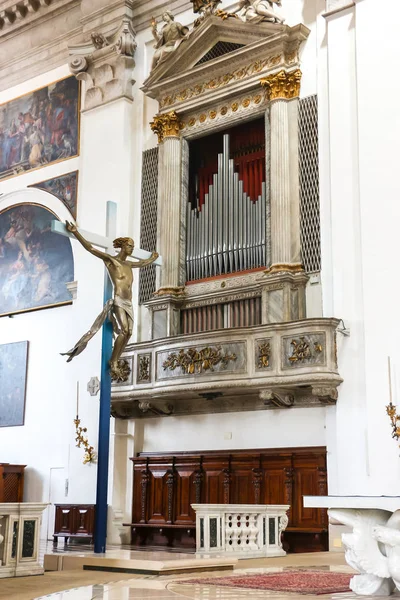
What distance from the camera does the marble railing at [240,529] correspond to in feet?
33.9

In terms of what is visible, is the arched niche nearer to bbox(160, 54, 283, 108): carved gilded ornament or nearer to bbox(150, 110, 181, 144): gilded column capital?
bbox(150, 110, 181, 144): gilded column capital

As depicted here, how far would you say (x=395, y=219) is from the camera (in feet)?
39.2

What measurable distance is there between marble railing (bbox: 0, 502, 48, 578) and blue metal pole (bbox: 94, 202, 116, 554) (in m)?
1.87

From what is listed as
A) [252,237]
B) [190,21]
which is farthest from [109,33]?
[252,237]

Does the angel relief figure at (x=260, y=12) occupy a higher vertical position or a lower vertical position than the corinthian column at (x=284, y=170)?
higher

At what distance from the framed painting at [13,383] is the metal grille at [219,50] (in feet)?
21.6

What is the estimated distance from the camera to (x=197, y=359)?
12.9 m

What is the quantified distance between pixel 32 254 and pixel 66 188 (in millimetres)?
1680

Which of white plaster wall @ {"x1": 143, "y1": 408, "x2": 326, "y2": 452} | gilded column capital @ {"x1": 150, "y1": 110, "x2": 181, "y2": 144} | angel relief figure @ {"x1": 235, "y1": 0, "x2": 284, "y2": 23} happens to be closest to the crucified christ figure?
white plaster wall @ {"x1": 143, "y1": 408, "x2": 326, "y2": 452}

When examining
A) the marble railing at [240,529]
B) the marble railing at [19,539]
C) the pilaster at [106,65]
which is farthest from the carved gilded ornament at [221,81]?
the marble railing at [19,539]

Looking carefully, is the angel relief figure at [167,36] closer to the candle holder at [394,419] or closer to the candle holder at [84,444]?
the candle holder at [84,444]

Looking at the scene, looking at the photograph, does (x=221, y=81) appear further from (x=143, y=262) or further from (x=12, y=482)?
(x=12, y=482)

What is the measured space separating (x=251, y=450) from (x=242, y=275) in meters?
2.81

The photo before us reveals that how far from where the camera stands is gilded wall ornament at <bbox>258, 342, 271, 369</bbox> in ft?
40.1
